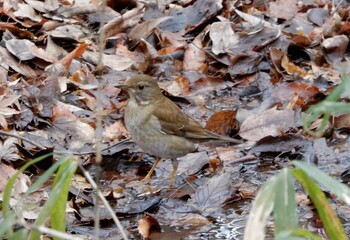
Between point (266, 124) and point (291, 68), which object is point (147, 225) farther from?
point (291, 68)

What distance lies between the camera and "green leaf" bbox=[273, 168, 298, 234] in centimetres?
296

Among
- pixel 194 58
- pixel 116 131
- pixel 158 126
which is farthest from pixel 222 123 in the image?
pixel 194 58

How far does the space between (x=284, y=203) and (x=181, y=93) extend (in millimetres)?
5145

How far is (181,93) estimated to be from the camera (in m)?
8.08

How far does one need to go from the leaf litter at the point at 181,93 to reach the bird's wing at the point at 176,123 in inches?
7.4

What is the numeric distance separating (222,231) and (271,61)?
358 cm

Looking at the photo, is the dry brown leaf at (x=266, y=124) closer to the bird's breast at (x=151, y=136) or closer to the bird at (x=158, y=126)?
the bird at (x=158, y=126)

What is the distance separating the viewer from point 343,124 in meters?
7.24

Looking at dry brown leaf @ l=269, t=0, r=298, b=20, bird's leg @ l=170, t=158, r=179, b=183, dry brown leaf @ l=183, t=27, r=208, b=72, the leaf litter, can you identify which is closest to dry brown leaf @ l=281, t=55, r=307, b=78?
the leaf litter

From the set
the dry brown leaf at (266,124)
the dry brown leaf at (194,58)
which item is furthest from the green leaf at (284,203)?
the dry brown leaf at (194,58)

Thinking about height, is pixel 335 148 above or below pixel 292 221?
below

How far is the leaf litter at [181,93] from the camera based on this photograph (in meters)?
5.85

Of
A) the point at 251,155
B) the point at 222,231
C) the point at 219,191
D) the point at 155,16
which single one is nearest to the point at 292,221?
the point at 222,231

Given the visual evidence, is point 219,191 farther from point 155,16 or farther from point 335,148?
point 155,16
